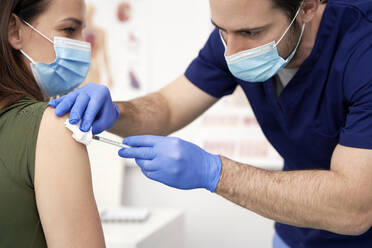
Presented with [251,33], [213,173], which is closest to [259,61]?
[251,33]

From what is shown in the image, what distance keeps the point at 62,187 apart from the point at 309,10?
2.70 ft

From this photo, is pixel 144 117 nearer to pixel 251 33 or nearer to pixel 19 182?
pixel 251 33

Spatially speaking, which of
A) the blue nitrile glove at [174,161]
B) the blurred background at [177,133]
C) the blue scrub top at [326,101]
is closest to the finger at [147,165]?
the blue nitrile glove at [174,161]

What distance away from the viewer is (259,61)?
4.14ft

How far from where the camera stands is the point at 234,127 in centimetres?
267

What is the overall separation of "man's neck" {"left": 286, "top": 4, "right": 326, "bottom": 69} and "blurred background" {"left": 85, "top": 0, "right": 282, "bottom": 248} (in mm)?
1334

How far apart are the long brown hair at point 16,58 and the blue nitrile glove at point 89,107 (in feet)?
0.37

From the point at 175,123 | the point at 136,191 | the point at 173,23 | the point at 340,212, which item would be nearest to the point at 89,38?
the point at 173,23

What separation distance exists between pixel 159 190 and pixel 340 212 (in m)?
1.81

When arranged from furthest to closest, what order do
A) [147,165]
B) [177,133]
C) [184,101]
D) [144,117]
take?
[177,133] → [184,101] → [144,117] → [147,165]

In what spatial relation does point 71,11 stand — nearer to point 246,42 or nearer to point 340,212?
point 246,42

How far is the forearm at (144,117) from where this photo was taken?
4.67 ft

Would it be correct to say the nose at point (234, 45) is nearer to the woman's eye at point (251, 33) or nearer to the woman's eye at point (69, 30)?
the woman's eye at point (251, 33)

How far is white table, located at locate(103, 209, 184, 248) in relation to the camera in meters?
1.81
